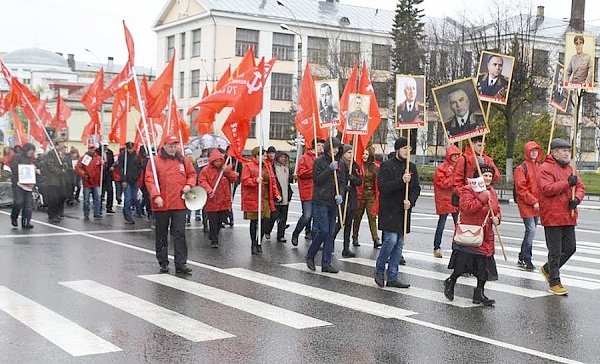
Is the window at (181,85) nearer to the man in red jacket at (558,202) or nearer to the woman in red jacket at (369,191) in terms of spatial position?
the woman in red jacket at (369,191)

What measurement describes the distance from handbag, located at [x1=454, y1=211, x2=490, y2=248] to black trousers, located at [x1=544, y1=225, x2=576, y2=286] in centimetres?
113

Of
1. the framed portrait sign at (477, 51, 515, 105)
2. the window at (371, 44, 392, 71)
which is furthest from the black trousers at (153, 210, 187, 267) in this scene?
the window at (371, 44, 392, 71)

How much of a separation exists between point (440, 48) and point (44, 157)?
101 ft

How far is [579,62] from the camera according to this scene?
10.9 meters

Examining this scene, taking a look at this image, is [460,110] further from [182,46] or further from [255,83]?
[182,46]

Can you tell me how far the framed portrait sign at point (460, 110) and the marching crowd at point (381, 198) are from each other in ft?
0.93

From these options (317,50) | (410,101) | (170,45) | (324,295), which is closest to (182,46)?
(170,45)

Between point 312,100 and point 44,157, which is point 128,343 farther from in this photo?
point 44,157

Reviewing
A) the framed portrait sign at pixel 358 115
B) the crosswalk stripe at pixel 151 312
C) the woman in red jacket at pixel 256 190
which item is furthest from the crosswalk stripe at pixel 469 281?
the crosswalk stripe at pixel 151 312

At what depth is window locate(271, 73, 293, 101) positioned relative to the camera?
6550 cm

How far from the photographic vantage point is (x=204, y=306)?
27.8ft

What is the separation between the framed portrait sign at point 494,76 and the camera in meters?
10.6

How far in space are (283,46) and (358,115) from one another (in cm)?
5358

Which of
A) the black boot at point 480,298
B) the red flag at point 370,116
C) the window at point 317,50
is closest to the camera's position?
the black boot at point 480,298
